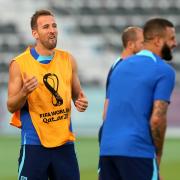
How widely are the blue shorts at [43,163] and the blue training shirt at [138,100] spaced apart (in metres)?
1.31

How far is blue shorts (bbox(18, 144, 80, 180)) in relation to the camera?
715 cm

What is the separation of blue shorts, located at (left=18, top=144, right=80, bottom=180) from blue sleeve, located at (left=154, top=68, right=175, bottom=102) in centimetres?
167

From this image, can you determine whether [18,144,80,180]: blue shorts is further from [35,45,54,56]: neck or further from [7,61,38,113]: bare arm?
[35,45,54,56]: neck

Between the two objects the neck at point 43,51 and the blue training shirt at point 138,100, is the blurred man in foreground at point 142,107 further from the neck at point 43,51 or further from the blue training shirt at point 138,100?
the neck at point 43,51

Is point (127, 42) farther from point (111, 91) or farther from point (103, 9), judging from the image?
point (103, 9)

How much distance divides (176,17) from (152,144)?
117ft

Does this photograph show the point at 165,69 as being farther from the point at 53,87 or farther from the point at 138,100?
the point at 53,87

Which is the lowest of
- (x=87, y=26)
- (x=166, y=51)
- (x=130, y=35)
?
(x=166, y=51)

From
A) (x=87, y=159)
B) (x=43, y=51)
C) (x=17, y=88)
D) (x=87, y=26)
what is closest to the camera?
(x=17, y=88)

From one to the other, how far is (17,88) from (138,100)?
62.5 inches

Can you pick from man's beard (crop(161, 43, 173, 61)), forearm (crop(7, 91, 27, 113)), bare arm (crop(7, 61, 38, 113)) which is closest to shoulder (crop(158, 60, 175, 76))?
man's beard (crop(161, 43, 173, 61))

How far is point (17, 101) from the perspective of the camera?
23.0 feet

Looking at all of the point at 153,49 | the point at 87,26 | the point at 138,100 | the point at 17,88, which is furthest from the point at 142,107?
the point at 87,26

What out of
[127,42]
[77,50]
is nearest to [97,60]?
[77,50]
